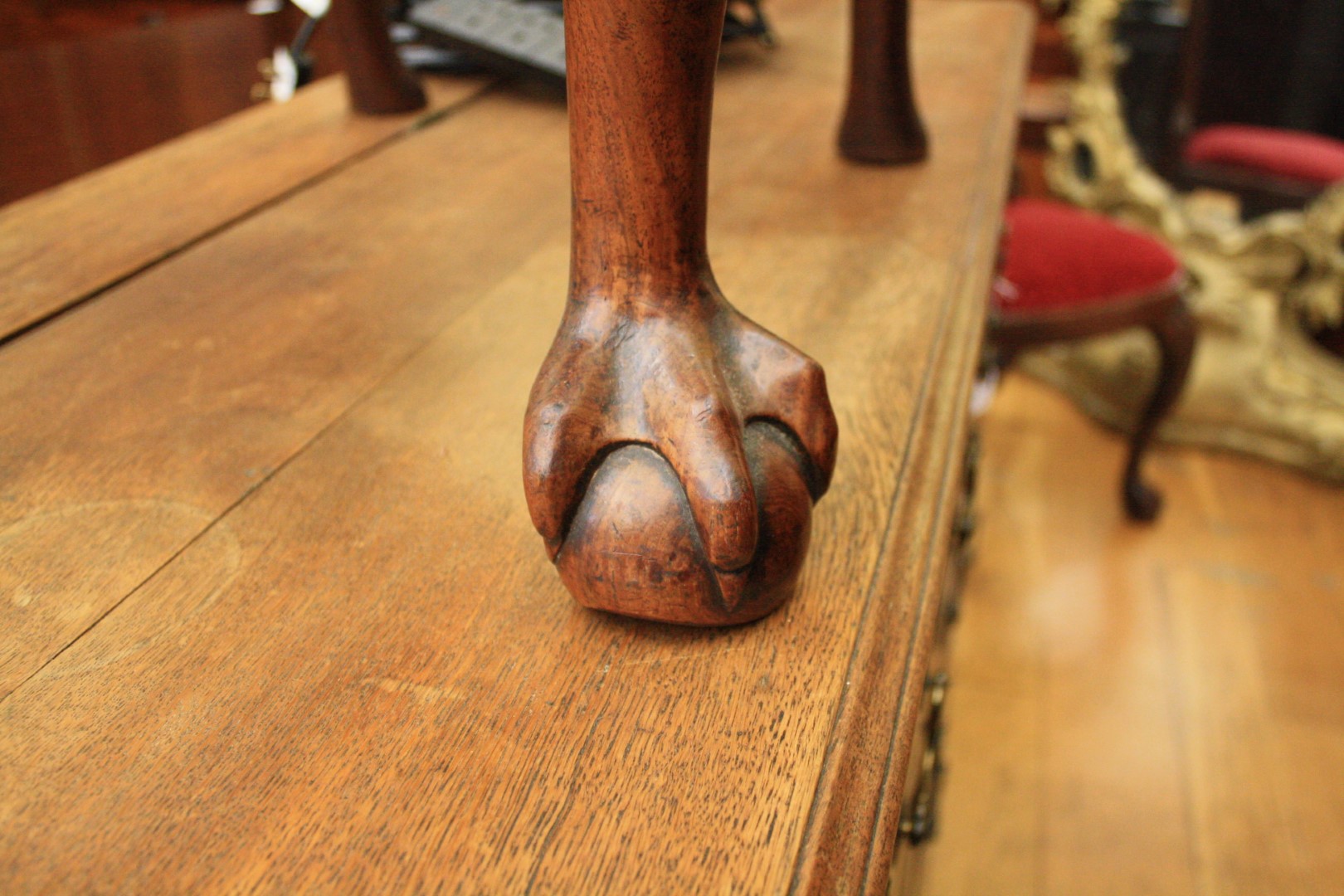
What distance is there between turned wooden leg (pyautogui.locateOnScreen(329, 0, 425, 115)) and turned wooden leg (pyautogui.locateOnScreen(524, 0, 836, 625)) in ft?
1.80

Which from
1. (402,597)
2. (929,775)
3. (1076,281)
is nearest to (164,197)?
(402,597)

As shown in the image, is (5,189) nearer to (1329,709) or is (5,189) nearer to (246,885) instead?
(246,885)

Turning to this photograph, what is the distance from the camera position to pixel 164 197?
683 millimetres

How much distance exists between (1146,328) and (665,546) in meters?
1.31

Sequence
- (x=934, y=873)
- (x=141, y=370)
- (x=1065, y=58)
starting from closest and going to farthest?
(x=141, y=370), (x=934, y=873), (x=1065, y=58)

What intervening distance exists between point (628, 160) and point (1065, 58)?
2.15m

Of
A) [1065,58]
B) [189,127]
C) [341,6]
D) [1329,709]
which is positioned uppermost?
[341,6]

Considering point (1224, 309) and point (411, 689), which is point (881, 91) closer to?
point (411, 689)

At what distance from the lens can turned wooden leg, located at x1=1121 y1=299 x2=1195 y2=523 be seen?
1466 millimetres

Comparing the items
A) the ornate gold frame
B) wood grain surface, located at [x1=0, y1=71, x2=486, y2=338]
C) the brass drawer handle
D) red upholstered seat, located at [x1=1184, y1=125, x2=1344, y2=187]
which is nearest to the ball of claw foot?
the brass drawer handle

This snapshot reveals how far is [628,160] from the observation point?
12.5 inches

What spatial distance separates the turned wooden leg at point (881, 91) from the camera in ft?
2.38

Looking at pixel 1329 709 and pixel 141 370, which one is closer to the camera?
pixel 141 370

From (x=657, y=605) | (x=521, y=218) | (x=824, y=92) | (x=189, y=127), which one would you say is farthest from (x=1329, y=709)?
(x=189, y=127)
